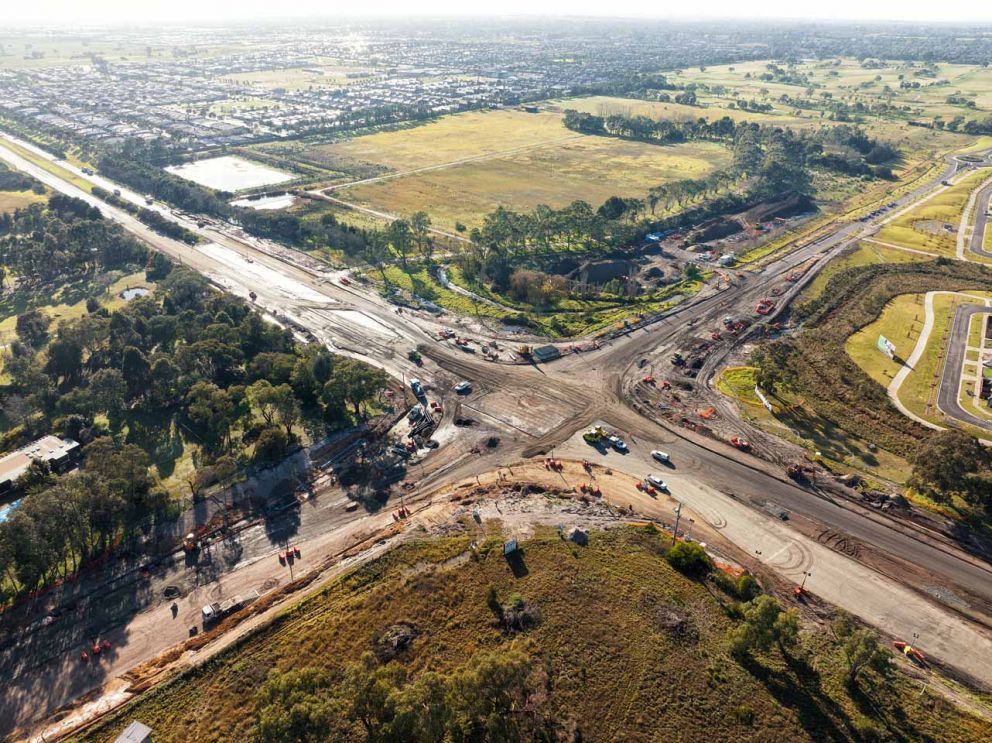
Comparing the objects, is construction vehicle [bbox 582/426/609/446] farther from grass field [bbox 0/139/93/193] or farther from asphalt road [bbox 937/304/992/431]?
grass field [bbox 0/139/93/193]

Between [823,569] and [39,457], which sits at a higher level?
[823,569]

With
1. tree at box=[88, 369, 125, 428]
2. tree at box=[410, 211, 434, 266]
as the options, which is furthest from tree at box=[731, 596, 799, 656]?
tree at box=[410, 211, 434, 266]

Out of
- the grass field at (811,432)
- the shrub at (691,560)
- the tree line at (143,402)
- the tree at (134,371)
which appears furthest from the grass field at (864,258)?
the tree at (134,371)

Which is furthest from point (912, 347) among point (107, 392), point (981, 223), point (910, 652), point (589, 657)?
point (107, 392)

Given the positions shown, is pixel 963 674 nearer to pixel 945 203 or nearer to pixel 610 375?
pixel 610 375

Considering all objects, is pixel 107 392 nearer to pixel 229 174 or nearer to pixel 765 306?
pixel 765 306
